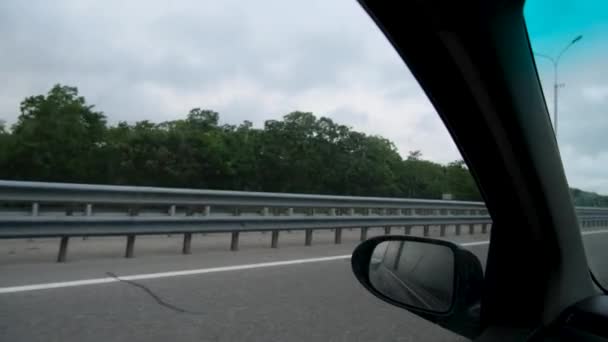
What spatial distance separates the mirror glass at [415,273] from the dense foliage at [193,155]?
17.8 feet

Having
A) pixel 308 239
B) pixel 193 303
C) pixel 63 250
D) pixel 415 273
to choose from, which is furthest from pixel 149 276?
pixel 308 239

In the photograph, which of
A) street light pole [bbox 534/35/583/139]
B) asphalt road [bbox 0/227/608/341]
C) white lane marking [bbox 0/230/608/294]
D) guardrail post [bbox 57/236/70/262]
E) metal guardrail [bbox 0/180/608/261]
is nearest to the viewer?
street light pole [bbox 534/35/583/139]

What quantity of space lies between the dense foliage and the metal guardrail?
35.5 inches

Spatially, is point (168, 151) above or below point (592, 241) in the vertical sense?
above

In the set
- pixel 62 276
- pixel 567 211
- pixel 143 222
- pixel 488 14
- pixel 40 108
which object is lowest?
pixel 62 276

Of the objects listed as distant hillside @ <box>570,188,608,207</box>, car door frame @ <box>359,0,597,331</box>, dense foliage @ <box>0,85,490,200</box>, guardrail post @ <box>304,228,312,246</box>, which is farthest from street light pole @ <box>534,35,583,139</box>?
guardrail post @ <box>304,228,312,246</box>

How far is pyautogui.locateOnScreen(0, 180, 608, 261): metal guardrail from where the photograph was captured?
5542 millimetres

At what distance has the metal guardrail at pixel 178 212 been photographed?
18.2 feet

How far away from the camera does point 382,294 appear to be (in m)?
1.97

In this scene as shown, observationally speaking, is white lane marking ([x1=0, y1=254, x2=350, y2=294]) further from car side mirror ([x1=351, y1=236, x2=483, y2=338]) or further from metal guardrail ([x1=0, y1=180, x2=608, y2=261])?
car side mirror ([x1=351, y1=236, x2=483, y2=338])

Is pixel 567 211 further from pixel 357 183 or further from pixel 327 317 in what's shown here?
pixel 357 183

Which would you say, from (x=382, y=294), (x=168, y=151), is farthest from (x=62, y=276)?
(x=168, y=151)

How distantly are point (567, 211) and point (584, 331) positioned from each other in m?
0.43

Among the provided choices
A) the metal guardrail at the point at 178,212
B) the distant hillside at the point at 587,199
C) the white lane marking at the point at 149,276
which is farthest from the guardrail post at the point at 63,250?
the distant hillside at the point at 587,199
